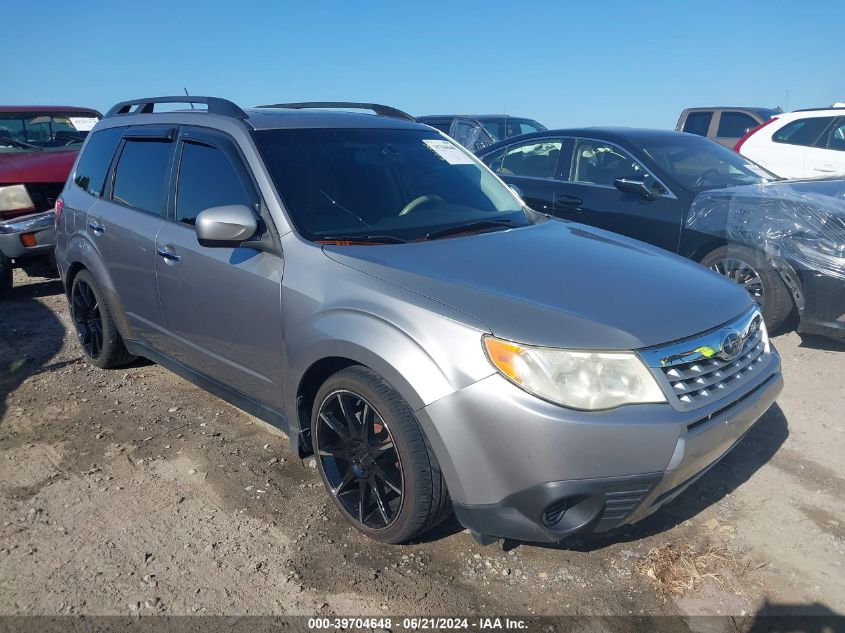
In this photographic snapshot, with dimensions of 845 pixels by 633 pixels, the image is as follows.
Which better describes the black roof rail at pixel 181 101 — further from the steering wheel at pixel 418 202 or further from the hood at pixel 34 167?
the hood at pixel 34 167

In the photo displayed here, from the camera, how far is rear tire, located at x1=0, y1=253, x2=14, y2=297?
6.81 meters

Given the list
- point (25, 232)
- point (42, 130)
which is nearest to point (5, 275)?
point (25, 232)

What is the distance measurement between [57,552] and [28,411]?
1.76 metres

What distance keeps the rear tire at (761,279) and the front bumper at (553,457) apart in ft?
9.86

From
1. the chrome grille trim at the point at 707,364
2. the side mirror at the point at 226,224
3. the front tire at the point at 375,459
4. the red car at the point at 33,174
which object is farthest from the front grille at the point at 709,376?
the red car at the point at 33,174

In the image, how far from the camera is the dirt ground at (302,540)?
8.55 feet

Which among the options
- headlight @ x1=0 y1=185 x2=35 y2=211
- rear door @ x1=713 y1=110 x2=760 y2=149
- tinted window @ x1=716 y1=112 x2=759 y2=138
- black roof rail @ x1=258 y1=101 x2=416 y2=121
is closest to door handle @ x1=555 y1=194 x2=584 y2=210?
black roof rail @ x1=258 y1=101 x2=416 y2=121

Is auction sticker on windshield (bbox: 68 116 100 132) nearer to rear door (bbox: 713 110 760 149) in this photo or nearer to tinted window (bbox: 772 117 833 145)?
tinted window (bbox: 772 117 833 145)

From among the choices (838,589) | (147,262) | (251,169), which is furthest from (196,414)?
(838,589)

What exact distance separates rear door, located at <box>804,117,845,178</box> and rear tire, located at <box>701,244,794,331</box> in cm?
478

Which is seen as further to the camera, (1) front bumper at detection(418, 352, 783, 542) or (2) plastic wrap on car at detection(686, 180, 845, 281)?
(2) plastic wrap on car at detection(686, 180, 845, 281)

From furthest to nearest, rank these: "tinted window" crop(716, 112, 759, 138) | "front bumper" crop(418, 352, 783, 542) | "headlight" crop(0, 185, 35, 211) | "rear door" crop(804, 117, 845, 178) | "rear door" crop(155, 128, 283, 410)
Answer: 1. "tinted window" crop(716, 112, 759, 138)
2. "rear door" crop(804, 117, 845, 178)
3. "headlight" crop(0, 185, 35, 211)
4. "rear door" crop(155, 128, 283, 410)
5. "front bumper" crop(418, 352, 783, 542)

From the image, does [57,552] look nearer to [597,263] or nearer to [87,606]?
[87,606]

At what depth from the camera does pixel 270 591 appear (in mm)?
2658
